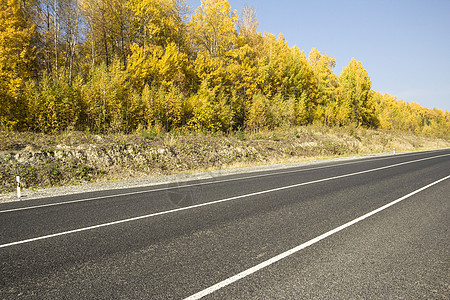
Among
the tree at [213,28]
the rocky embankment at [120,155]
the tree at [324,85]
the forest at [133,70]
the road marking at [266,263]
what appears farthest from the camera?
the tree at [324,85]

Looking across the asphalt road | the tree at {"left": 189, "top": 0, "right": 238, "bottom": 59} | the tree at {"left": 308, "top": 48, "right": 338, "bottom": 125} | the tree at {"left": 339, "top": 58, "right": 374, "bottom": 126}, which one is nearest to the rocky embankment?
the asphalt road

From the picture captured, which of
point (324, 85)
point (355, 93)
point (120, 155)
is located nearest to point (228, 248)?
point (120, 155)

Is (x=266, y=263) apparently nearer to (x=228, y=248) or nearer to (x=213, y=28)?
(x=228, y=248)

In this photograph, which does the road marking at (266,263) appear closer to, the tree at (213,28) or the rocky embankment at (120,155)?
the rocky embankment at (120,155)

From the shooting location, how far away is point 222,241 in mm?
4344

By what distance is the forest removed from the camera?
15.4 metres

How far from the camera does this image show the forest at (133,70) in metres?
15.4

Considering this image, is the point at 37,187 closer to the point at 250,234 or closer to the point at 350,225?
the point at 250,234

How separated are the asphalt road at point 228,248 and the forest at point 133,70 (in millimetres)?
10843

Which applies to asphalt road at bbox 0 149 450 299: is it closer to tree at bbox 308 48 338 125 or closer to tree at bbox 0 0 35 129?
tree at bbox 0 0 35 129

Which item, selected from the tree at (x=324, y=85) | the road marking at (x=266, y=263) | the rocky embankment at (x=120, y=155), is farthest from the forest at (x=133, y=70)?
the road marking at (x=266, y=263)

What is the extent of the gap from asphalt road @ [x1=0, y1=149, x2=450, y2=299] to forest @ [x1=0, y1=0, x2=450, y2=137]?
10843 millimetres

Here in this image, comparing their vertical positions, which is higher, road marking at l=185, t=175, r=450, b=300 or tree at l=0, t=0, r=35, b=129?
tree at l=0, t=0, r=35, b=129

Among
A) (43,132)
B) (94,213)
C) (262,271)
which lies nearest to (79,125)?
(43,132)
